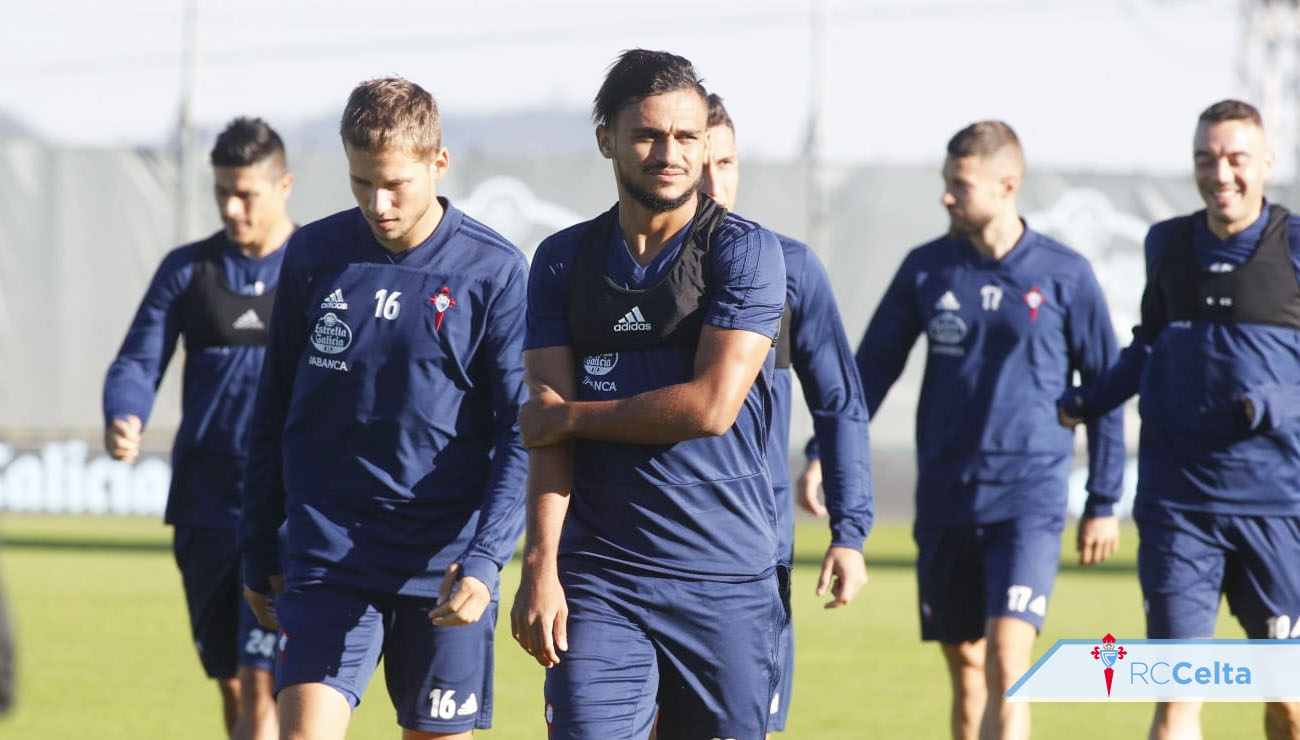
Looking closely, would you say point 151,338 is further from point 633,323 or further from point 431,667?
point 633,323

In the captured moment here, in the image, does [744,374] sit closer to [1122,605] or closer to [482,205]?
[1122,605]

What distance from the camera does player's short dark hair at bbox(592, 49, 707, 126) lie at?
4.42 metres

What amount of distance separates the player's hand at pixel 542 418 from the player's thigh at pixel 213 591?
9.72 ft

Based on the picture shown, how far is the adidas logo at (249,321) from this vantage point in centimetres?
716

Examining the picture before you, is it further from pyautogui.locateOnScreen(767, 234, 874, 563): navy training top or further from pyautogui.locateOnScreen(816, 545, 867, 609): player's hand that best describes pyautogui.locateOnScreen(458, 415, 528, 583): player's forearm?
pyautogui.locateOnScreen(816, 545, 867, 609): player's hand

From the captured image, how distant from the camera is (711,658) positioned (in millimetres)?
4547

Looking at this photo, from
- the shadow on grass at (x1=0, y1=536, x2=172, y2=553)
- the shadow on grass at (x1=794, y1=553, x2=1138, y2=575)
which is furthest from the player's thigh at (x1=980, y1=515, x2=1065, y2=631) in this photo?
the shadow on grass at (x1=0, y1=536, x2=172, y2=553)

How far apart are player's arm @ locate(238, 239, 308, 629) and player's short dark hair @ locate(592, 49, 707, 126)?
1.31 m

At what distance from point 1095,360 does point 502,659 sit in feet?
15.1

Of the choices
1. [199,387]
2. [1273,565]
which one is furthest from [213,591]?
[1273,565]

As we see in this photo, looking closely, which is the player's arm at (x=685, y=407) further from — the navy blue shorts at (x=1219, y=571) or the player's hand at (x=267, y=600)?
the navy blue shorts at (x=1219, y=571)

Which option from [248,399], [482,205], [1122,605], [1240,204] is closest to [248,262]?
[248,399]

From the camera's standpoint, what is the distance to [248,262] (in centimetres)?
732

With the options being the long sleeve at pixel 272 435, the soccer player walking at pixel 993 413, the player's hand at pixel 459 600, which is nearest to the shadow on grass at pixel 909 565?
the soccer player walking at pixel 993 413
